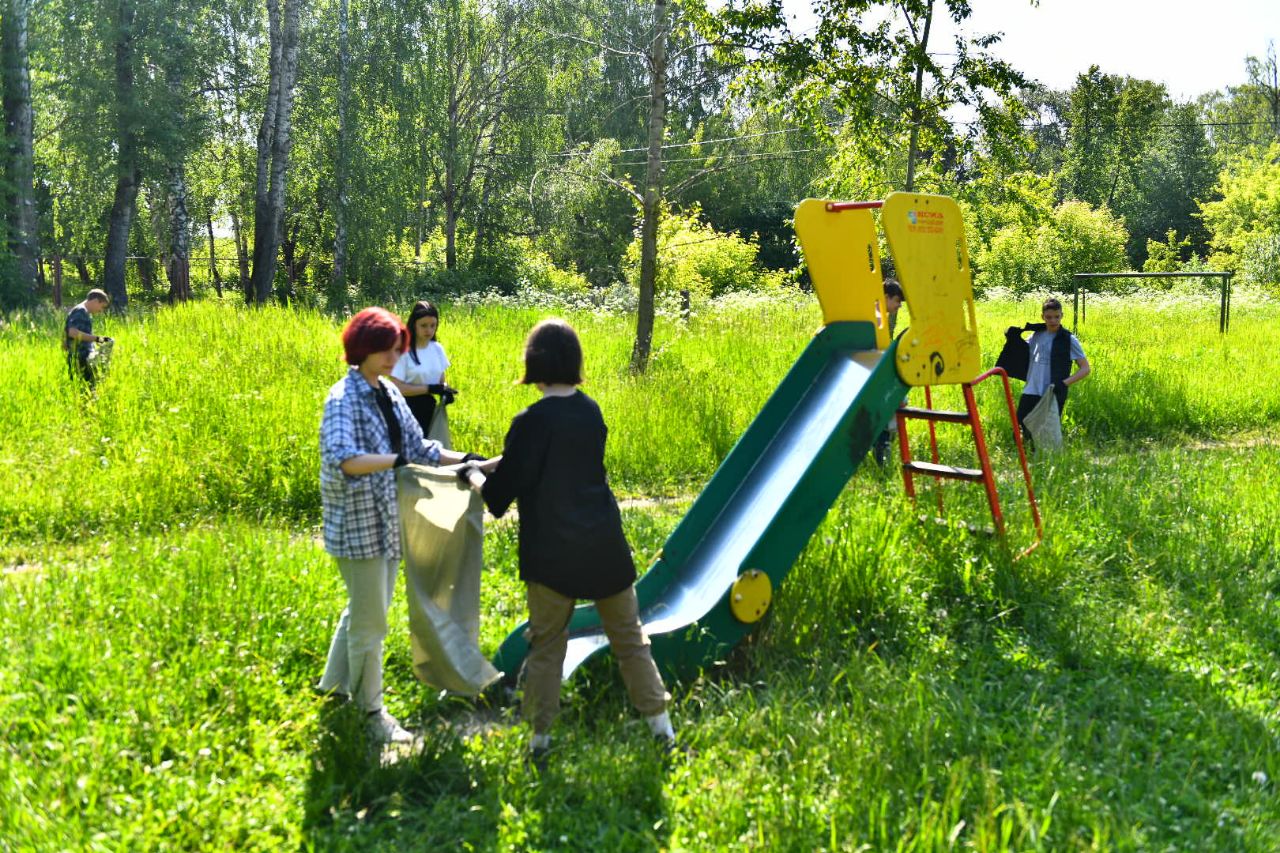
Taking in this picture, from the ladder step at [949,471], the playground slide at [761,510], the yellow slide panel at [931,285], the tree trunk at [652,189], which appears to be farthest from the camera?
the tree trunk at [652,189]

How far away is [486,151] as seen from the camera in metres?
34.3

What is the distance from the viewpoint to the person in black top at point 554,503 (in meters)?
3.59

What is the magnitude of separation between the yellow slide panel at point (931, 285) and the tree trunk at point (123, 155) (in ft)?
68.0

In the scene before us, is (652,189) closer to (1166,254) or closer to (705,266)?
(705,266)

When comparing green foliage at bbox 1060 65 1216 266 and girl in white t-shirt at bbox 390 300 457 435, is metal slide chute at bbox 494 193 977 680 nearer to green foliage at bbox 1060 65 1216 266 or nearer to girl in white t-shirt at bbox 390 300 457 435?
girl in white t-shirt at bbox 390 300 457 435

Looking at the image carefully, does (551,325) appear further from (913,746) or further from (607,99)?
(607,99)

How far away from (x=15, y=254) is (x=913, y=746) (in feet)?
76.1

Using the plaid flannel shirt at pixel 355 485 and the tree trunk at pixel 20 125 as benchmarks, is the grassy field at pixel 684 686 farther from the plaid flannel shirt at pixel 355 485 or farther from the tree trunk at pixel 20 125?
the tree trunk at pixel 20 125

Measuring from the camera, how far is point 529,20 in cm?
3209

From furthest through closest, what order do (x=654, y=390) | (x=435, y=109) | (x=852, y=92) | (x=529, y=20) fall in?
1. (x=529, y=20)
2. (x=435, y=109)
3. (x=852, y=92)
4. (x=654, y=390)

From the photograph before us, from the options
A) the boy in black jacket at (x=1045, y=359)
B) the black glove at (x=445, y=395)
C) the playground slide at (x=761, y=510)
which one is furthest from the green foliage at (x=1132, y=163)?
the black glove at (x=445, y=395)

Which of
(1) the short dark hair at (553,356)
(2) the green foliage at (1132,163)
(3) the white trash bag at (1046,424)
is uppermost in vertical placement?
(2) the green foliage at (1132,163)

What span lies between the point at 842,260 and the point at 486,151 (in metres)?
30.3

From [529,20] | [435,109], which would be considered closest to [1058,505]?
[435,109]
